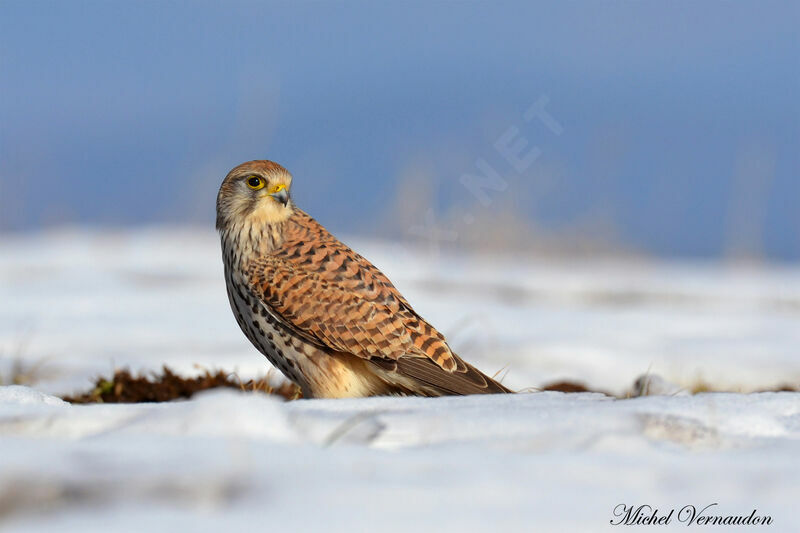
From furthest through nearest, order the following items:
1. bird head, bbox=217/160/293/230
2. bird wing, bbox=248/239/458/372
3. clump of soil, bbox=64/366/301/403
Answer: clump of soil, bbox=64/366/301/403, bird head, bbox=217/160/293/230, bird wing, bbox=248/239/458/372

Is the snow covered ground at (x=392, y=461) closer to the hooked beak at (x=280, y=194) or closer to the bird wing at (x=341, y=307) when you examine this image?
the bird wing at (x=341, y=307)

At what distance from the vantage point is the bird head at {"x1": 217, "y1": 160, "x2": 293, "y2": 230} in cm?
453

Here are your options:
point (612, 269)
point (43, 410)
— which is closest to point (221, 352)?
point (43, 410)

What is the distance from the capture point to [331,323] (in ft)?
13.6

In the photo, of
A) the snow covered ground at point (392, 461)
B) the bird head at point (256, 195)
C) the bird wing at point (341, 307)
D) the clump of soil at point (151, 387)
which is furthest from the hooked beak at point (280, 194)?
the snow covered ground at point (392, 461)

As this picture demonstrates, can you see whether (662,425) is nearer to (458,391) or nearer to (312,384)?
(458,391)

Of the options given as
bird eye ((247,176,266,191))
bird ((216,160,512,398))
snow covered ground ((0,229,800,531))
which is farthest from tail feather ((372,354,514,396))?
bird eye ((247,176,266,191))

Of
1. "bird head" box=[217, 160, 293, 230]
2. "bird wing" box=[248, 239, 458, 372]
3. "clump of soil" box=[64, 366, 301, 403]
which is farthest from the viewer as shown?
"clump of soil" box=[64, 366, 301, 403]

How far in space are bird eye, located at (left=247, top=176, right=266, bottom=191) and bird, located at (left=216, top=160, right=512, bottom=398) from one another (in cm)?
10

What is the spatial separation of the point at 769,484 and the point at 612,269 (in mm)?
10959

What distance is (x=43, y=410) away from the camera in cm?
259

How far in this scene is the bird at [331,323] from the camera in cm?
412

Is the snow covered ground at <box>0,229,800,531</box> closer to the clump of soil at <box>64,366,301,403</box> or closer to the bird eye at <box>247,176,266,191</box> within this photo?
the bird eye at <box>247,176,266,191</box>

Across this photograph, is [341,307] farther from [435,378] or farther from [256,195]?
[256,195]
